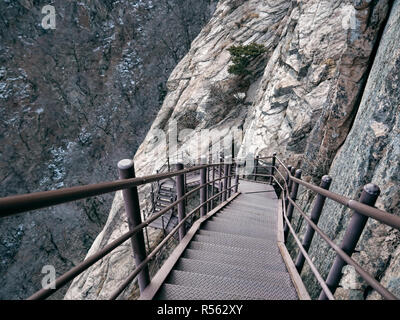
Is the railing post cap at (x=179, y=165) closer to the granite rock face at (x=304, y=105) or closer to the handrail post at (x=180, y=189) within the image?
the handrail post at (x=180, y=189)

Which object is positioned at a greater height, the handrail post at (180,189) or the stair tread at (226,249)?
the handrail post at (180,189)

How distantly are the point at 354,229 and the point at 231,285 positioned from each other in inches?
49.9

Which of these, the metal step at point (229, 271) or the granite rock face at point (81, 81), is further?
the granite rock face at point (81, 81)

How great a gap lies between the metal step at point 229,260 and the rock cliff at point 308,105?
3.29 feet

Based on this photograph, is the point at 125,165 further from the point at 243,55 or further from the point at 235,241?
the point at 243,55

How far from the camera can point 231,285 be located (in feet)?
6.58

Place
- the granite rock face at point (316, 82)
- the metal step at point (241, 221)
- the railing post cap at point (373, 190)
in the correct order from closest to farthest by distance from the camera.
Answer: the railing post cap at point (373, 190) → the metal step at point (241, 221) → the granite rock face at point (316, 82)

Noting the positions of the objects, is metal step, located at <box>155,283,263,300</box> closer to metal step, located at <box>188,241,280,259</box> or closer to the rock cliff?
metal step, located at <box>188,241,280,259</box>

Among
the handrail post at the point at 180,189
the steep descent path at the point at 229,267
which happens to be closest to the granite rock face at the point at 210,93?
the steep descent path at the point at 229,267

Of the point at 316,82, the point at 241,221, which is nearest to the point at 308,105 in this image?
the point at 316,82

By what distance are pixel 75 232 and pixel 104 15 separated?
2959cm

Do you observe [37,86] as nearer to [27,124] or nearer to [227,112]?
[27,124]

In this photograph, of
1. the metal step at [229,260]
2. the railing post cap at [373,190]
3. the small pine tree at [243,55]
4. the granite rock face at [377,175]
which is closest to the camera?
the railing post cap at [373,190]

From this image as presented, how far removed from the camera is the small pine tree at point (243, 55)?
14.9 meters
